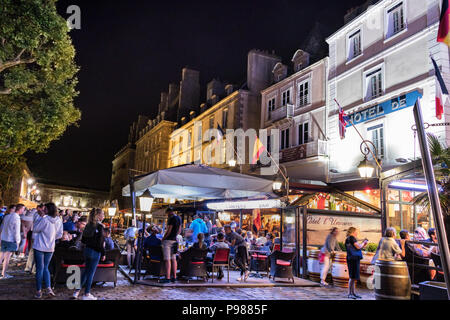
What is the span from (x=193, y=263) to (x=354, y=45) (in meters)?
15.2

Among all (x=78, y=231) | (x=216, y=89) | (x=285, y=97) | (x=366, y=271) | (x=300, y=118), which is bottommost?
(x=366, y=271)

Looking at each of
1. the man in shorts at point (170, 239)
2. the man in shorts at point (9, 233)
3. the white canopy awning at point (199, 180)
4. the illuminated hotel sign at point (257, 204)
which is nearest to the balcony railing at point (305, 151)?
the illuminated hotel sign at point (257, 204)

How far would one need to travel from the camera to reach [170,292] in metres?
8.10

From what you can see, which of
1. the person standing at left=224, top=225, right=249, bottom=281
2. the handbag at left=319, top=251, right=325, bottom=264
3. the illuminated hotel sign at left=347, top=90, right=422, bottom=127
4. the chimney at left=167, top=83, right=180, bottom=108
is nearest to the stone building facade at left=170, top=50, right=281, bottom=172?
the illuminated hotel sign at left=347, top=90, right=422, bottom=127

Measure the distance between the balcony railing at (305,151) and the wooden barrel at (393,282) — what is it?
43.8 ft

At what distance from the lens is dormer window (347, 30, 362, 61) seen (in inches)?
740

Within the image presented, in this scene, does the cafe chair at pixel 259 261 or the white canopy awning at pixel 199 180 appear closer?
the white canopy awning at pixel 199 180

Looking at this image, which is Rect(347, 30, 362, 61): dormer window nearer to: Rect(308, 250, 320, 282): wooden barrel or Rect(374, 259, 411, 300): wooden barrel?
Rect(308, 250, 320, 282): wooden barrel

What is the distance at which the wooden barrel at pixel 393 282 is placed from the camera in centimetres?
626

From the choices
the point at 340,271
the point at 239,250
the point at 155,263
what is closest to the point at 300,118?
the point at 340,271

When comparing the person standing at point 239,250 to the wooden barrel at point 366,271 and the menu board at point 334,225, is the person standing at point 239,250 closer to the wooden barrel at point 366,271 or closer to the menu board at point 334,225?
the menu board at point 334,225

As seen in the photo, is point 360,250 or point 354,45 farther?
point 354,45

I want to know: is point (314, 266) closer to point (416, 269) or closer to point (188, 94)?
point (416, 269)
